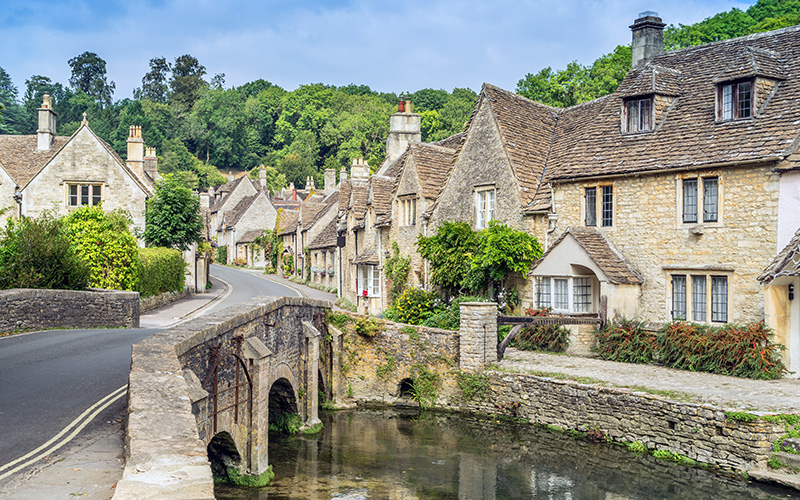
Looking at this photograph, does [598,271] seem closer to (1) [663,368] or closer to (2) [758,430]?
(1) [663,368]

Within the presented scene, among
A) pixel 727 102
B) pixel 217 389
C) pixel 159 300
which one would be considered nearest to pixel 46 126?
pixel 159 300

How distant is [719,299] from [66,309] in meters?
20.3

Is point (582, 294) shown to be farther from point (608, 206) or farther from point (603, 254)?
point (608, 206)

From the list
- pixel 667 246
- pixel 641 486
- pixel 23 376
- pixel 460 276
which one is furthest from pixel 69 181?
pixel 641 486

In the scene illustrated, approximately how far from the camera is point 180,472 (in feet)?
21.3

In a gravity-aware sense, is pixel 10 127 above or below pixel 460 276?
above

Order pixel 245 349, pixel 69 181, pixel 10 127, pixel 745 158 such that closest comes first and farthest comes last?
1. pixel 245 349
2. pixel 745 158
3. pixel 69 181
4. pixel 10 127

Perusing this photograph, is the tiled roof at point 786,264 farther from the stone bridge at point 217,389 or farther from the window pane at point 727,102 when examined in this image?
the stone bridge at point 217,389

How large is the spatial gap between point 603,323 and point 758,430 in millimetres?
8103

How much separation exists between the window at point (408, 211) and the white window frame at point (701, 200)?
42.6 ft

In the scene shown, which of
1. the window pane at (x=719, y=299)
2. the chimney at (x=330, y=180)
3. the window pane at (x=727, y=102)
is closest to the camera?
the window pane at (x=719, y=299)

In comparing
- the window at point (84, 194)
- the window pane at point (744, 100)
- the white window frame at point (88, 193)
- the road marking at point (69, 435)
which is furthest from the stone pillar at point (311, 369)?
the window at point (84, 194)

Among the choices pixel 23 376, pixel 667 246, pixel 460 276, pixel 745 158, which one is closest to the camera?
pixel 23 376

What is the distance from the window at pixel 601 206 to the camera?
2414 cm
